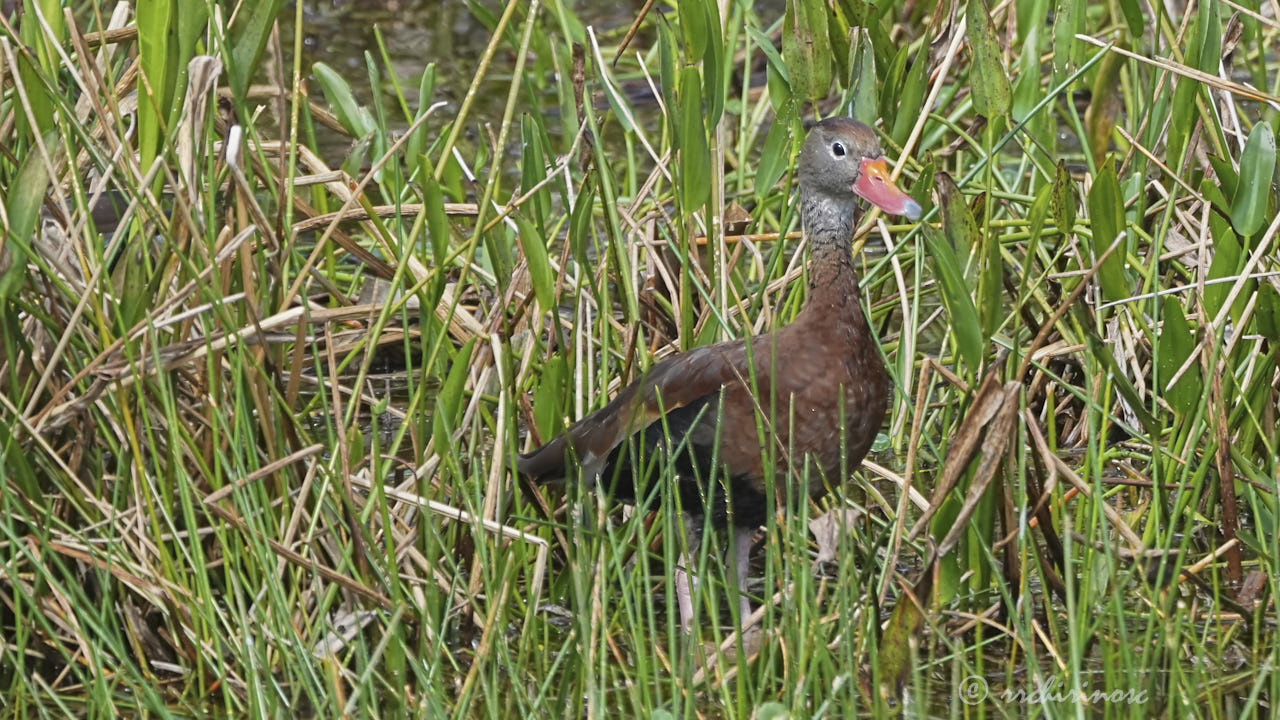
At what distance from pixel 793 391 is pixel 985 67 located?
27.7 inches

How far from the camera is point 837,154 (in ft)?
10.8

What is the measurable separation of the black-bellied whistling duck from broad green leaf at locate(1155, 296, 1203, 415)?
49cm

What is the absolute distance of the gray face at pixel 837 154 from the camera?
3.27m

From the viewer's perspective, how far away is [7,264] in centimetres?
281

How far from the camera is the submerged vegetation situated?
2.66 meters

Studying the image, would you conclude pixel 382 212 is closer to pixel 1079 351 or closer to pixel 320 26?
pixel 1079 351

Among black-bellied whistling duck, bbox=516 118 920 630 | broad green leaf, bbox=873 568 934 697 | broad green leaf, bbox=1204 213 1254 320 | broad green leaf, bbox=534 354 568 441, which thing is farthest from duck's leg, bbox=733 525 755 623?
broad green leaf, bbox=1204 213 1254 320

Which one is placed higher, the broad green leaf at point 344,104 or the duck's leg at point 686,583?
the broad green leaf at point 344,104

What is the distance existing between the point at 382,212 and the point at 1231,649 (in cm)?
194

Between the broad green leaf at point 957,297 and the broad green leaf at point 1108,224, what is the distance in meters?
0.38

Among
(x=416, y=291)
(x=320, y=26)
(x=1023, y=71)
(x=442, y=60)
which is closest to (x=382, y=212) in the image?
(x=416, y=291)

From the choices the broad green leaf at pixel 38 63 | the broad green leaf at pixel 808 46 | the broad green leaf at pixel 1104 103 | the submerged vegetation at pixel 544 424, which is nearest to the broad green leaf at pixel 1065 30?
the submerged vegetation at pixel 544 424

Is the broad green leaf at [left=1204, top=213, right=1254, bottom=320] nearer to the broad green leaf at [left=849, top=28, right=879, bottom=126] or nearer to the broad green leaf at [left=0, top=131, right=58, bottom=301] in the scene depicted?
the broad green leaf at [left=849, top=28, right=879, bottom=126]

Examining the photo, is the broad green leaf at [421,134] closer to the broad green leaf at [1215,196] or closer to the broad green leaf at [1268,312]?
the broad green leaf at [1215,196]
